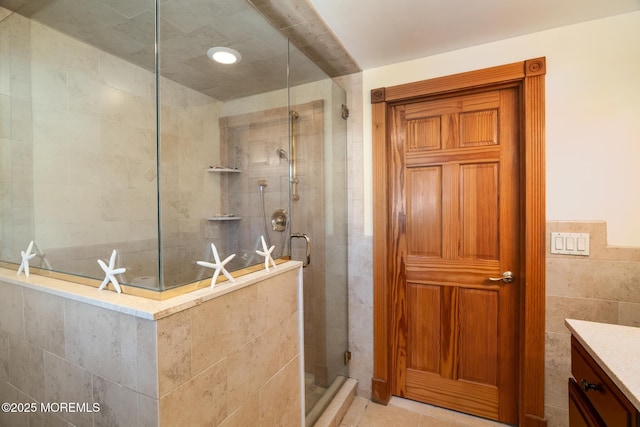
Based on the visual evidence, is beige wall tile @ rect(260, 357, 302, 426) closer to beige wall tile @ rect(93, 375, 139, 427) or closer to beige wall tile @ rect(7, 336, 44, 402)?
beige wall tile @ rect(93, 375, 139, 427)

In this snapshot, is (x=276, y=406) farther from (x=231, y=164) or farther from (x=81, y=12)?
(x=81, y=12)

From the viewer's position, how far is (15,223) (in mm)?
1474

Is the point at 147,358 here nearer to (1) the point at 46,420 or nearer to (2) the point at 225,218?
(1) the point at 46,420

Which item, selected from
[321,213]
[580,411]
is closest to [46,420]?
[321,213]

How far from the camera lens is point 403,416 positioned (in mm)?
1867

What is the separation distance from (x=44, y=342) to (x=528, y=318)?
2386 mm

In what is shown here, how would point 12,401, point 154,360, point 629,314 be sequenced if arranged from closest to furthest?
point 154,360 → point 12,401 → point 629,314

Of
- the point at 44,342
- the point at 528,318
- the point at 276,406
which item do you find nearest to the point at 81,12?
the point at 44,342

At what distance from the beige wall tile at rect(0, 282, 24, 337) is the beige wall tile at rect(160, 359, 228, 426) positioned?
0.88 metres

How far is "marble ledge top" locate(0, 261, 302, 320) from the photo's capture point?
784 mm

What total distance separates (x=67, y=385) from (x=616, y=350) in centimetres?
189

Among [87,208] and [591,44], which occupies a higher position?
[591,44]

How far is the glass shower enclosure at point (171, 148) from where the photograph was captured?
139 centimetres

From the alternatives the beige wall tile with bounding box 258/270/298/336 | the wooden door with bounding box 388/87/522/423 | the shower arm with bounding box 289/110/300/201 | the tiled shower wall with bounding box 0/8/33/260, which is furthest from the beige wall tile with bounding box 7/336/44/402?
the wooden door with bounding box 388/87/522/423
